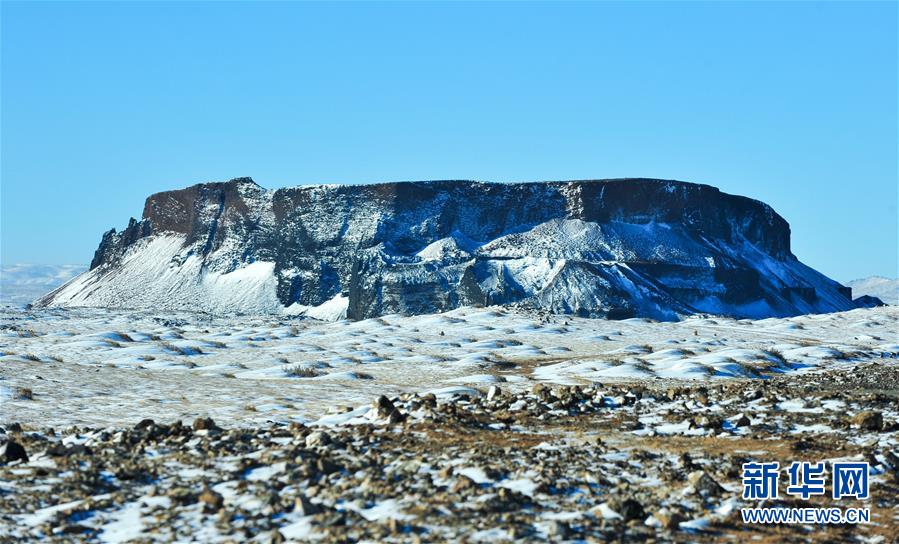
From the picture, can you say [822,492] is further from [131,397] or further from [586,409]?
[131,397]

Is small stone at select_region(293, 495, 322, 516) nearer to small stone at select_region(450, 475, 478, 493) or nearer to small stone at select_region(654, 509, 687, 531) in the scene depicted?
small stone at select_region(450, 475, 478, 493)

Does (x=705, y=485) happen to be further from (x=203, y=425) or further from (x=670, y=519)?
(x=203, y=425)

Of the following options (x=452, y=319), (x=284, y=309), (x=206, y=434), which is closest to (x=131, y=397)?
(x=206, y=434)

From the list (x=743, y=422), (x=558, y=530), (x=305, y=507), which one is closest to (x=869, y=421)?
(x=743, y=422)

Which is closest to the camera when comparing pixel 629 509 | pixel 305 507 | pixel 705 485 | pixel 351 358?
pixel 629 509

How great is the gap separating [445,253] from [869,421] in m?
101

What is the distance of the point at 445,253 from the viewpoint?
118 meters

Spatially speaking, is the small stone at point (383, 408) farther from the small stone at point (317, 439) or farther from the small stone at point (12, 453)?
the small stone at point (12, 453)

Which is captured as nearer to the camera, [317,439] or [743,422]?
[317,439]

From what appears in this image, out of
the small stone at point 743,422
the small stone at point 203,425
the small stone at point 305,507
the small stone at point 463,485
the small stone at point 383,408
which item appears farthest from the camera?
the small stone at point 383,408

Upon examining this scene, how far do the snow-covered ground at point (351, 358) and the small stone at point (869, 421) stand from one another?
998 cm

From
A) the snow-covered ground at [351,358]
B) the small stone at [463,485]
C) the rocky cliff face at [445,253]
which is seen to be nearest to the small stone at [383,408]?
the snow-covered ground at [351,358]

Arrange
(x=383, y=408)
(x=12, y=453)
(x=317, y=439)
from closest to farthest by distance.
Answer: (x=12, y=453) < (x=317, y=439) < (x=383, y=408)

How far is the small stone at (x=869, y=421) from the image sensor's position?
17.2 m
